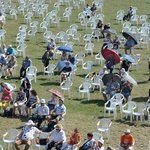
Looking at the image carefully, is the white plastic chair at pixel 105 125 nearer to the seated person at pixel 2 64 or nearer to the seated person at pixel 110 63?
the seated person at pixel 110 63

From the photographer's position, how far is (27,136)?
19125 millimetres

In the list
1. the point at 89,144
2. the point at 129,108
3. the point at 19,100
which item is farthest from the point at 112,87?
the point at 89,144

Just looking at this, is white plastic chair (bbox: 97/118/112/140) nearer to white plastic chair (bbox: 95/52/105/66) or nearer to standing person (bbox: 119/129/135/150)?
standing person (bbox: 119/129/135/150)

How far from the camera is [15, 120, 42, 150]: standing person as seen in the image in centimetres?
1894

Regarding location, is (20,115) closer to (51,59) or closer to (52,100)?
(52,100)

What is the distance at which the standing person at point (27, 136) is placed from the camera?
1894cm

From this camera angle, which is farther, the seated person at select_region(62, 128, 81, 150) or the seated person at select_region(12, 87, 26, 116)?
the seated person at select_region(12, 87, 26, 116)

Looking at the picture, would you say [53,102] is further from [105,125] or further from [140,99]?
[140,99]

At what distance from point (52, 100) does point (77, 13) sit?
19511mm

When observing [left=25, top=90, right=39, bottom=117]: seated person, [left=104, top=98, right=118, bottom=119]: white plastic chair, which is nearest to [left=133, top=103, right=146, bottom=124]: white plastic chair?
[left=104, top=98, right=118, bottom=119]: white plastic chair

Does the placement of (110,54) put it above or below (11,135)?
above

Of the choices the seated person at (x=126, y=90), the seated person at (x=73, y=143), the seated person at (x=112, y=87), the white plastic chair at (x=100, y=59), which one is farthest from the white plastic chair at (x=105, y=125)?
the white plastic chair at (x=100, y=59)

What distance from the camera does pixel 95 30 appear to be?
34031 millimetres

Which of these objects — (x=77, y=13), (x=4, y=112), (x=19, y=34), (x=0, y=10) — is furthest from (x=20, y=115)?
(x=77, y=13)
